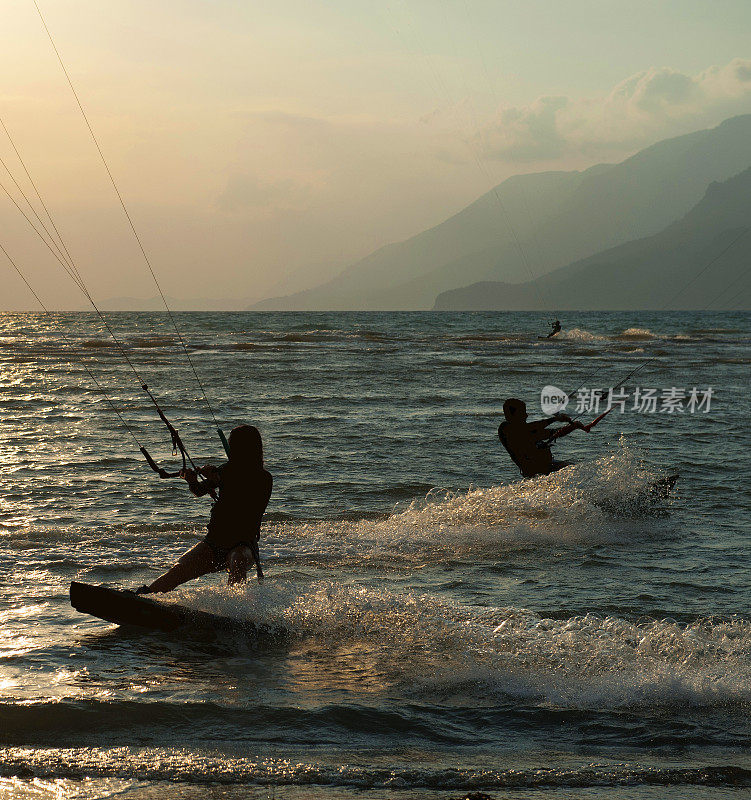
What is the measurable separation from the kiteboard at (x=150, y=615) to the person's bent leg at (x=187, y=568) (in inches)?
11.7

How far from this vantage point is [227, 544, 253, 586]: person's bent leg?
26.2ft

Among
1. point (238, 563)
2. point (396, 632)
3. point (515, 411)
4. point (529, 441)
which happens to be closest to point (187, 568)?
point (238, 563)

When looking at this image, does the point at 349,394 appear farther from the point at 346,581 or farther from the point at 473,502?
the point at 346,581

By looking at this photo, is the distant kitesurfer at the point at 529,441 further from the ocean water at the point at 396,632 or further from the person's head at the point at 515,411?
the ocean water at the point at 396,632

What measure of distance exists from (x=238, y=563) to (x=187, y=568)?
0.46 m

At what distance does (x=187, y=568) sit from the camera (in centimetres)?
796

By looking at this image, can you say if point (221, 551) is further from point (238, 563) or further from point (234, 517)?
point (234, 517)

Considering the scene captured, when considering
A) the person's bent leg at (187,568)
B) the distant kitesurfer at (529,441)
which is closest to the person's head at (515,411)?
the distant kitesurfer at (529,441)

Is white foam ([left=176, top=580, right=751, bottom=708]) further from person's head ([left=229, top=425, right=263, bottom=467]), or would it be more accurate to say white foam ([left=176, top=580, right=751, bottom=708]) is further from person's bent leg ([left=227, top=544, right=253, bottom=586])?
person's head ([left=229, top=425, right=263, bottom=467])

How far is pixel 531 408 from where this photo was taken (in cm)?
2681

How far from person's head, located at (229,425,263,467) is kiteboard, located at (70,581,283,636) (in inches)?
53.9

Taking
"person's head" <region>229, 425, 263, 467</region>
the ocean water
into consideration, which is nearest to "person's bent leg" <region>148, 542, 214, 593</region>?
the ocean water

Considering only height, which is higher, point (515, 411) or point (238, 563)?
point (515, 411)

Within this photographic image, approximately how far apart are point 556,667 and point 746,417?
18.6 meters
